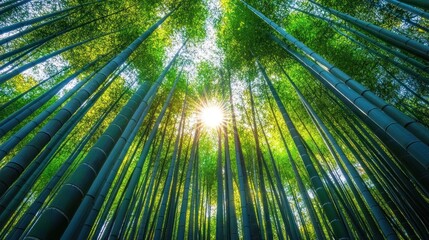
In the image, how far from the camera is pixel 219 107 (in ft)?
23.0

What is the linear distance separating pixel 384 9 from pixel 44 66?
8.47m

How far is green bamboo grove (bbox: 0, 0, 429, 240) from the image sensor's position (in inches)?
109

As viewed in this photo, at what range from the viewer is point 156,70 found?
690 cm

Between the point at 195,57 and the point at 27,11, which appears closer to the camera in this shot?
the point at 27,11

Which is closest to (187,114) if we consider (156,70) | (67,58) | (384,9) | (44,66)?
(156,70)

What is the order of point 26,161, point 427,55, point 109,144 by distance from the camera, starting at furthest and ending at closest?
point 427,55
point 26,161
point 109,144

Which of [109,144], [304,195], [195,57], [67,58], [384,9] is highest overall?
[195,57]

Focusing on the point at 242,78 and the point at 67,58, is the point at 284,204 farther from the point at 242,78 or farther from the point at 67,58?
the point at 67,58

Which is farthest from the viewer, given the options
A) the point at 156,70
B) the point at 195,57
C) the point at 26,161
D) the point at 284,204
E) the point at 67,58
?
the point at 195,57

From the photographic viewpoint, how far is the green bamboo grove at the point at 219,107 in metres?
2.76

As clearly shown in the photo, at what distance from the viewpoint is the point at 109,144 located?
74.3 inches

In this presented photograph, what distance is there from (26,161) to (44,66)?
5.98 m

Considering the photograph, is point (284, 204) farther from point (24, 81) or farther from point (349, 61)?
point (24, 81)

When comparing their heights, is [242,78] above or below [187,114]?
above
